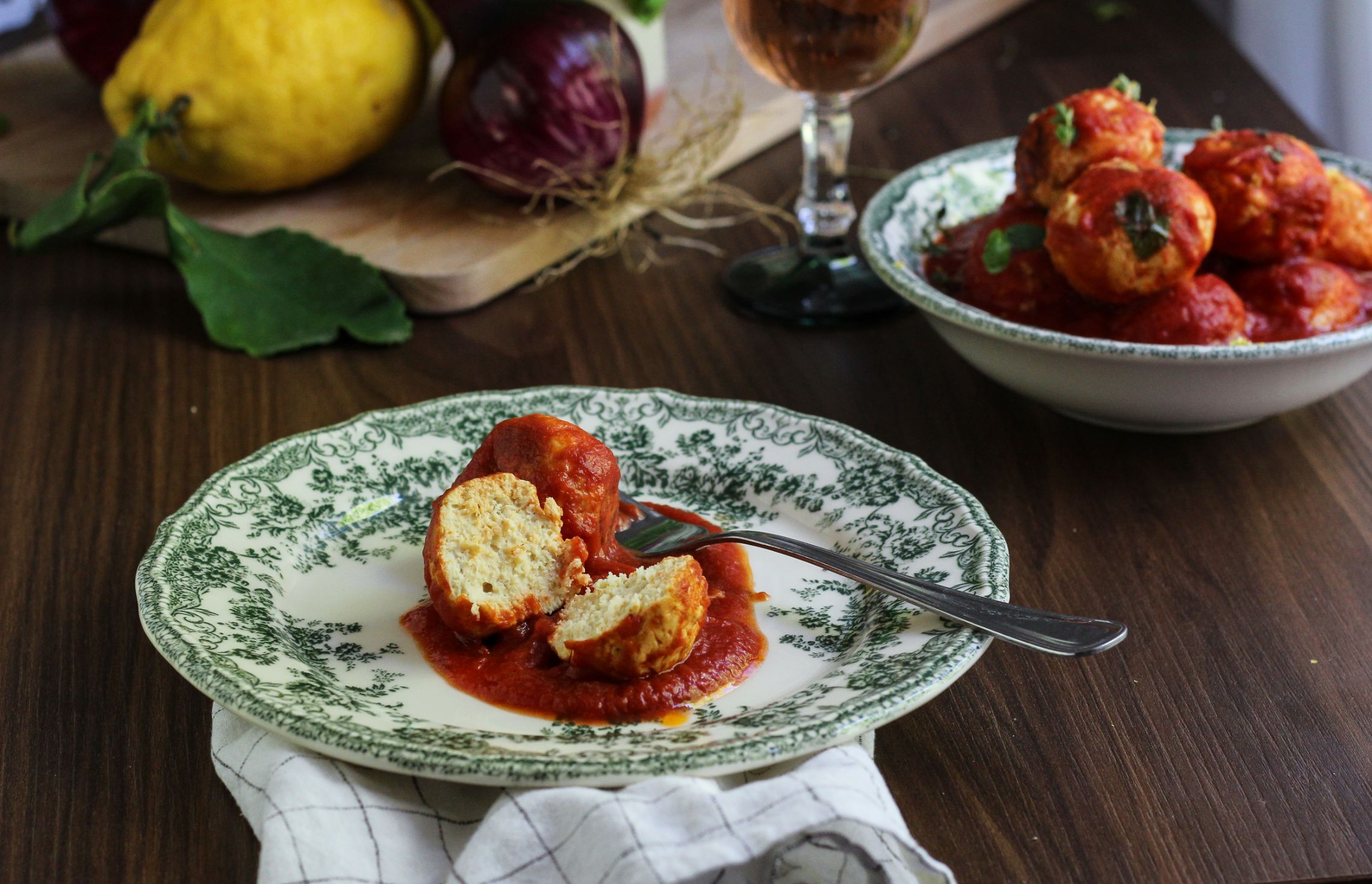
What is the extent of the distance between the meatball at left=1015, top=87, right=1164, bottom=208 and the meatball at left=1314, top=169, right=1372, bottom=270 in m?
0.21

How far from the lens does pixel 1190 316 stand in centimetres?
145

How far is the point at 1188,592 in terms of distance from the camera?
4.43ft

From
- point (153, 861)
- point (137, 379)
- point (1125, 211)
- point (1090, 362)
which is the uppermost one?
point (1125, 211)

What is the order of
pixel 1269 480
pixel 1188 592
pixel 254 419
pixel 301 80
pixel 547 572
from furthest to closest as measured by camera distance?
pixel 301 80, pixel 254 419, pixel 1269 480, pixel 1188 592, pixel 547 572

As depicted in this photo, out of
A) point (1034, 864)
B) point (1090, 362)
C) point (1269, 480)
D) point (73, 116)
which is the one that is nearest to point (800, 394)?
point (1090, 362)

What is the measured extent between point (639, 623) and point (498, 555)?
19 cm

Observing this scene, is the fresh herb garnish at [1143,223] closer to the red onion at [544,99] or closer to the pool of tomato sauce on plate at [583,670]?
the pool of tomato sauce on plate at [583,670]

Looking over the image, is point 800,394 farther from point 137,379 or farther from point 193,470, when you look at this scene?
point 137,379

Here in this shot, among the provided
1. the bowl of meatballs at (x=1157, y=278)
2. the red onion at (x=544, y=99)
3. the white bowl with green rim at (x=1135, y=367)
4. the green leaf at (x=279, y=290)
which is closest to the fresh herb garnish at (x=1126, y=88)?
the bowl of meatballs at (x=1157, y=278)

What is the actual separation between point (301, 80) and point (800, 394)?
930 millimetres

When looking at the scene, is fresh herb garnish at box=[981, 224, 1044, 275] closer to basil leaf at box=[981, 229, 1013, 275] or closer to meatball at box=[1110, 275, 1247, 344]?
basil leaf at box=[981, 229, 1013, 275]

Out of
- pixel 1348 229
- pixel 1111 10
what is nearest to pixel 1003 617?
pixel 1348 229

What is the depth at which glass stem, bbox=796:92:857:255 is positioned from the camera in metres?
1.89

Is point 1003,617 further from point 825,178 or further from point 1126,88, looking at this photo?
point 825,178
